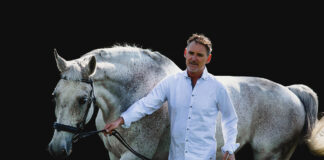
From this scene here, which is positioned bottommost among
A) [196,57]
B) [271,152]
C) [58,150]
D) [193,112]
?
[271,152]

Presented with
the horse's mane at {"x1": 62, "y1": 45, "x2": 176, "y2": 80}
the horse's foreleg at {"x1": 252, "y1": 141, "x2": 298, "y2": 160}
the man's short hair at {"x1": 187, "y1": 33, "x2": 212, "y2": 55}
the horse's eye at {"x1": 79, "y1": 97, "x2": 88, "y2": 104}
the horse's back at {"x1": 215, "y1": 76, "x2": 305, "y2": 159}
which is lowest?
the horse's foreleg at {"x1": 252, "y1": 141, "x2": 298, "y2": 160}

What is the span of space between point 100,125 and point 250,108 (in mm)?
2497

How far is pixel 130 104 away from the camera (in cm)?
482

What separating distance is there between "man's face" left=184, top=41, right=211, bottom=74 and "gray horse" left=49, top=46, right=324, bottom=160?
845mm

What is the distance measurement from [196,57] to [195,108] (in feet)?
2.11

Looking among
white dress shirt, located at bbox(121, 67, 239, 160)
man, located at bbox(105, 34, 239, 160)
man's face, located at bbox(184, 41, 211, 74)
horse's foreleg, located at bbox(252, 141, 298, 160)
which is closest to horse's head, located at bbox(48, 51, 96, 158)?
man, located at bbox(105, 34, 239, 160)

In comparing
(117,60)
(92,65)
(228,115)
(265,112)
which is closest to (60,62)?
(92,65)

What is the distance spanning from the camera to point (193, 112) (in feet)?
14.2

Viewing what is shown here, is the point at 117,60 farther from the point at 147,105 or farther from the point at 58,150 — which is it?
the point at 58,150

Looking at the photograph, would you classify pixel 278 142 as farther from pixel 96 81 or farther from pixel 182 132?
pixel 96 81

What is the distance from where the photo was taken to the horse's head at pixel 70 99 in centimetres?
402

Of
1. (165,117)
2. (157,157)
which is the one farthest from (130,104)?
(157,157)

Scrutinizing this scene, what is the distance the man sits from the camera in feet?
14.1

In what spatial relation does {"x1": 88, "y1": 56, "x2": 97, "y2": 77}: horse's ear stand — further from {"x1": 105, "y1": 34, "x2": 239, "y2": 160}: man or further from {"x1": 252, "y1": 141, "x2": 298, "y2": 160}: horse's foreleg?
{"x1": 252, "y1": 141, "x2": 298, "y2": 160}: horse's foreleg
